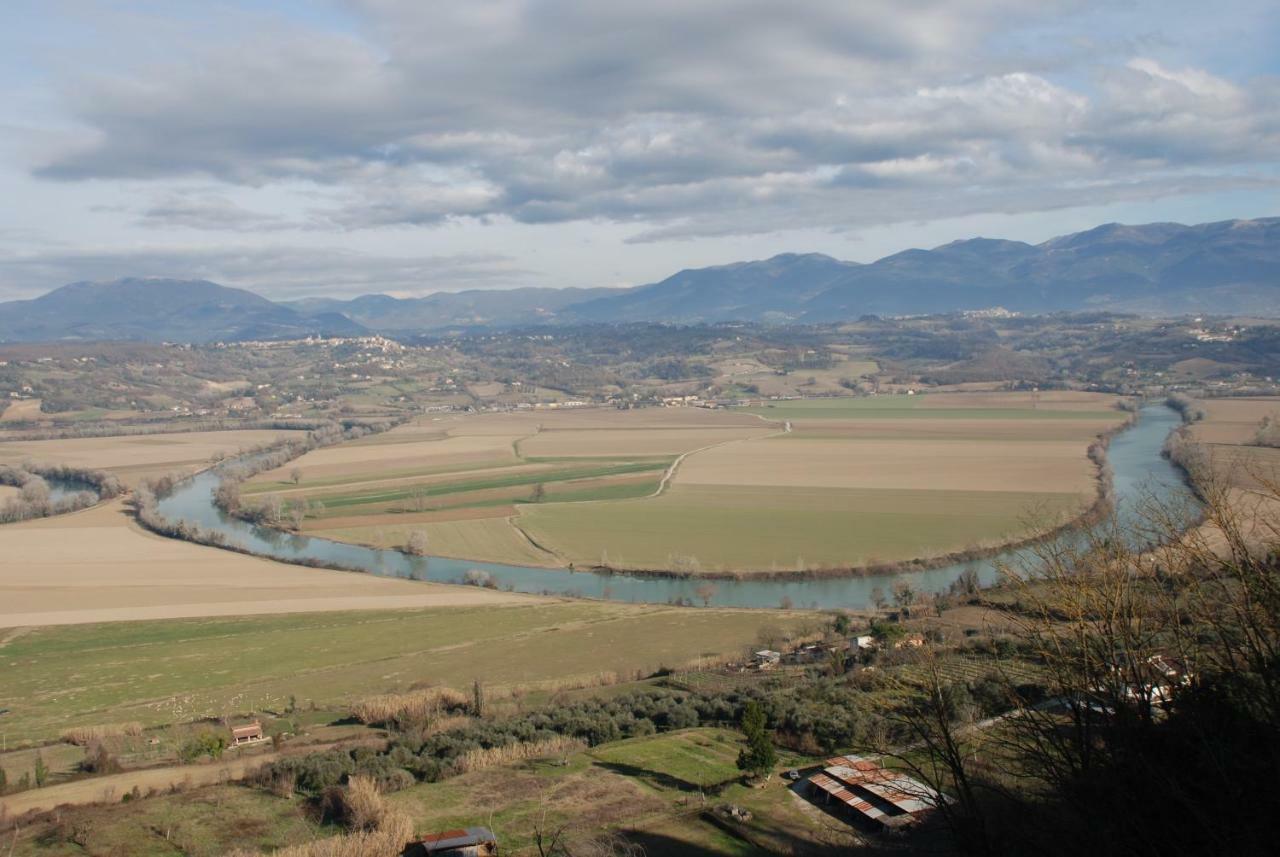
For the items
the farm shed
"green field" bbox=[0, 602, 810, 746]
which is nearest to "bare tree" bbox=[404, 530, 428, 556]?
"green field" bbox=[0, 602, 810, 746]

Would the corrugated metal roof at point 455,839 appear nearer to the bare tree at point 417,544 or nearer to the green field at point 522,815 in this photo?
the green field at point 522,815

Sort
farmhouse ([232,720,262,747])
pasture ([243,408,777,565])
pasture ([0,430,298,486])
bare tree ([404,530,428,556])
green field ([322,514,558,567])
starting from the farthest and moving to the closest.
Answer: pasture ([0,430,298,486]) → pasture ([243,408,777,565]) → bare tree ([404,530,428,556]) → green field ([322,514,558,567]) → farmhouse ([232,720,262,747])

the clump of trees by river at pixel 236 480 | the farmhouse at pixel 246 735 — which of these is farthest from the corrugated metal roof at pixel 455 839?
the clump of trees by river at pixel 236 480

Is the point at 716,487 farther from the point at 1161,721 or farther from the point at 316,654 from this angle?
the point at 1161,721

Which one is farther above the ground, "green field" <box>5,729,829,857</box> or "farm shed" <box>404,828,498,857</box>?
"farm shed" <box>404,828,498,857</box>

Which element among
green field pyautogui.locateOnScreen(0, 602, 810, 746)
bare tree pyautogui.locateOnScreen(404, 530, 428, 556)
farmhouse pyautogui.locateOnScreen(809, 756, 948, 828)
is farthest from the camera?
Result: bare tree pyautogui.locateOnScreen(404, 530, 428, 556)

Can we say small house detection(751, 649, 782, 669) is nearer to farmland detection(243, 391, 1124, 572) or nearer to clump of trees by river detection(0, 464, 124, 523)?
farmland detection(243, 391, 1124, 572)

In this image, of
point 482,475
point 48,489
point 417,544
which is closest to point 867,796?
point 417,544
